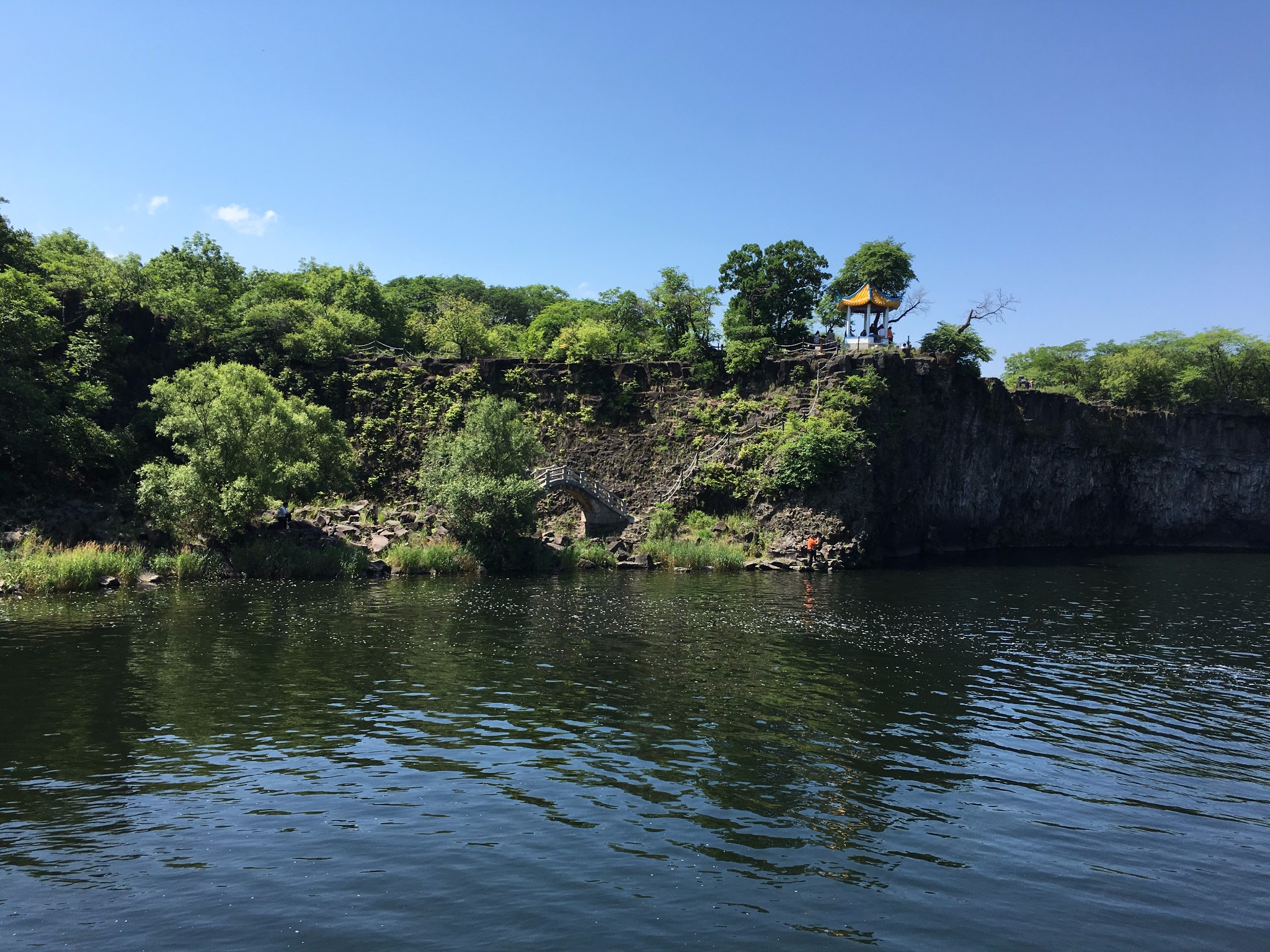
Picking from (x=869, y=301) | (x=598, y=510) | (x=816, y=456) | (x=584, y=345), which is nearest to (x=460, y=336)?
(x=584, y=345)

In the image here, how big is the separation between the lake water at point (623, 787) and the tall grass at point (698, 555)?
2384 cm

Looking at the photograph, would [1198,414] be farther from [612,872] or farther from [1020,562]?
[612,872]

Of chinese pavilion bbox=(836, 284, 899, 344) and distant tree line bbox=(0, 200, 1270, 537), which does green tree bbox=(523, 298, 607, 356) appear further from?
chinese pavilion bbox=(836, 284, 899, 344)

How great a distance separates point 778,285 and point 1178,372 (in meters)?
46.7

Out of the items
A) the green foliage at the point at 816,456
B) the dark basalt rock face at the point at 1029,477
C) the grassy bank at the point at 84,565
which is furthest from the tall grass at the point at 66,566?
the green foliage at the point at 816,456

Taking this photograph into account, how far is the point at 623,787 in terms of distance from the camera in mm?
15359

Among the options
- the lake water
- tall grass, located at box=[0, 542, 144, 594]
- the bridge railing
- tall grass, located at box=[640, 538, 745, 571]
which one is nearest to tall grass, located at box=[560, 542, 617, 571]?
tall grass, located at box=[640, 538, 745, 571]

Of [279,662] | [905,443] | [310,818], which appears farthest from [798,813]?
[905,443]

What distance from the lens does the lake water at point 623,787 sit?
10.7 metres

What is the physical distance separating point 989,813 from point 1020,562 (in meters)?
54.2

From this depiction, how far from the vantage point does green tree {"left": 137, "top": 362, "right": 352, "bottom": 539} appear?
1682 inches

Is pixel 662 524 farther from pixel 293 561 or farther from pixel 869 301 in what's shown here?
pixel 869 301

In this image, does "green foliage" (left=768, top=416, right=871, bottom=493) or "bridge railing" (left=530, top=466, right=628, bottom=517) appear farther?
"green foliage" (left=768, top=416, right=871, bottom=493)

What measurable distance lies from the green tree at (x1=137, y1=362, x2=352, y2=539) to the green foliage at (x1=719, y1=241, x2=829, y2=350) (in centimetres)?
4028
